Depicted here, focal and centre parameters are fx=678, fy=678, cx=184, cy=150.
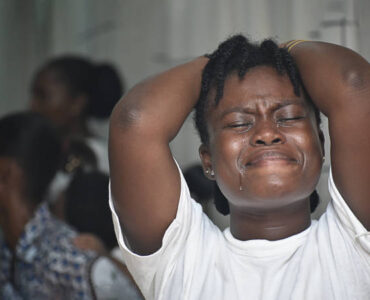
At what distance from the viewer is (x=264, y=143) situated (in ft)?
5.94

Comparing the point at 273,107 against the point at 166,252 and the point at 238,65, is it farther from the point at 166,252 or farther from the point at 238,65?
the point at 166,252

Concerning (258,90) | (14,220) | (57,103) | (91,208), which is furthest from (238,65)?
(57,103)

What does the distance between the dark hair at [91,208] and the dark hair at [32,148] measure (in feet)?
0.44

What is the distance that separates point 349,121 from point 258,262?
0.45 metres

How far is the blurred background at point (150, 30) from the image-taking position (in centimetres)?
246

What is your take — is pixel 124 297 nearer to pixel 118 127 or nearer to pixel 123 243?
pixel 123 243

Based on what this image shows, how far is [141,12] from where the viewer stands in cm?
402

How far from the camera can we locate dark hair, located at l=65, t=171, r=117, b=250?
2.91 m

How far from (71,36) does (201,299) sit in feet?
10.6

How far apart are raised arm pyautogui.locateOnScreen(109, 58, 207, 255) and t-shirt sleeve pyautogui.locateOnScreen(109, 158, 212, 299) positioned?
0.09 feet

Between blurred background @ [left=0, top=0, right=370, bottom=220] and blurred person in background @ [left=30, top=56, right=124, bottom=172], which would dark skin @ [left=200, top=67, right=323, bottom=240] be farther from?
blurred person in background @ [left=30, top=56, right=124, bottom=172]

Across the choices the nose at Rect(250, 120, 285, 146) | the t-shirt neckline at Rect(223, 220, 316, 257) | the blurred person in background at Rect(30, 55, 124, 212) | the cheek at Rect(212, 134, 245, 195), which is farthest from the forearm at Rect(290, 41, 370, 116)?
the blurred person in background at Rect(30, 55, 124, 212)

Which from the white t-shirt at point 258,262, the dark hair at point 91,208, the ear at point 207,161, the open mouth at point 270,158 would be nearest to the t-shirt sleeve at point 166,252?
the white t-shirt at point 258,262

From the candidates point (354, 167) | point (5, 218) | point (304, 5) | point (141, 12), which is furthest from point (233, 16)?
point (354, 167)
